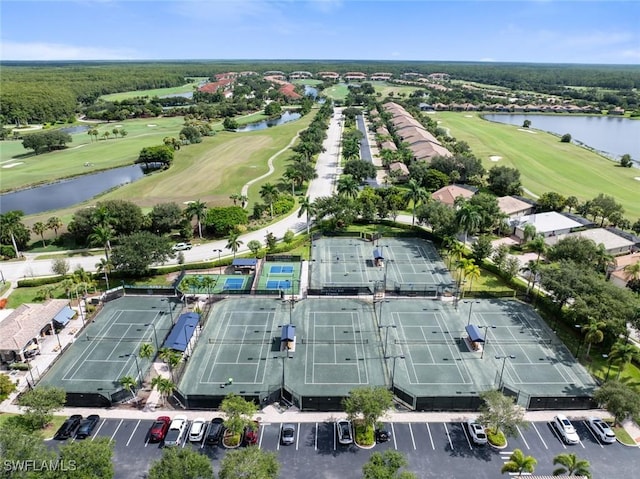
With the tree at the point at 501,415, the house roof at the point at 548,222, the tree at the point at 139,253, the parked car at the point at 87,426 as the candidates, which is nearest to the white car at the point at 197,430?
the parked car at the point at 87,426

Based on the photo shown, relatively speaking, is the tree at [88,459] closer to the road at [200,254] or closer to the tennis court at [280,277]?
the tennis court at [280,277]

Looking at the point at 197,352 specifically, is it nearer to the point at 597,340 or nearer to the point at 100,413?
the point at 100,413

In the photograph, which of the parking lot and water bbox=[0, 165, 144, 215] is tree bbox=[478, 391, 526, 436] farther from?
water bbox=[0, 165, 144, 215]

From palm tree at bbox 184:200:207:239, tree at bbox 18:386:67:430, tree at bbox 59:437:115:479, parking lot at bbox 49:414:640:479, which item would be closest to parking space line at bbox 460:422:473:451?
parking lot at bbox 49:414:640:479

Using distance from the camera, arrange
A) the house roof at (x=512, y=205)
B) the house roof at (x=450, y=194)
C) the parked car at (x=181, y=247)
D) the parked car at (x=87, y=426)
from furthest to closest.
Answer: the house roof at (x=450, y=194)
the house roof at (x=512, y=205)
the parked car at (x=181, y=247)
the parked car at (x=87, y=426)

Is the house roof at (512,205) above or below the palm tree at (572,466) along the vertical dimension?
above

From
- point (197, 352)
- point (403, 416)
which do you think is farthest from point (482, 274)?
point (197, 352)
